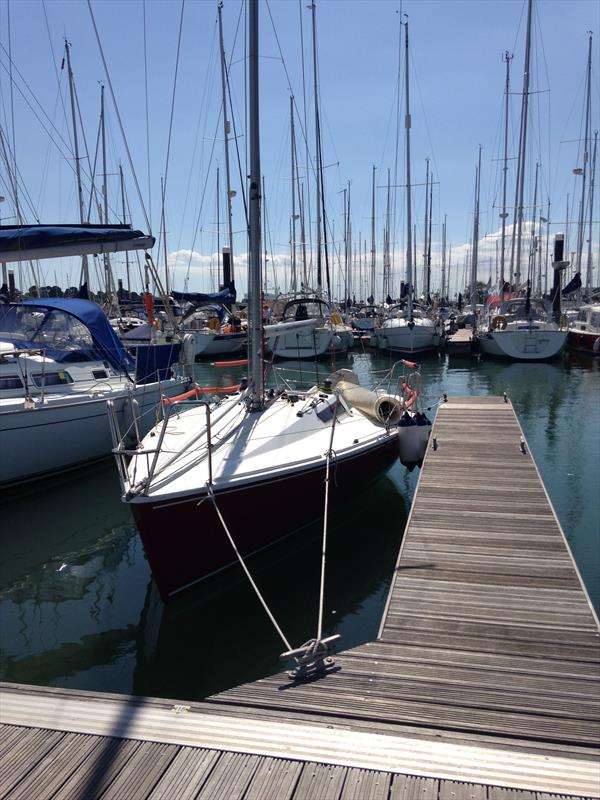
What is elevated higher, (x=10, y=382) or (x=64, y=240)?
(x=64, y=240)

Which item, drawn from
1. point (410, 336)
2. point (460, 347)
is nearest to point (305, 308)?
point (410, 336)

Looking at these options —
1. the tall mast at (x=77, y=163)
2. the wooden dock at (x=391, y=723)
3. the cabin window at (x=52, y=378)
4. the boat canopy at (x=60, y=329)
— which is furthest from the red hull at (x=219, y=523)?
the tall mast at (x=77, y=163)

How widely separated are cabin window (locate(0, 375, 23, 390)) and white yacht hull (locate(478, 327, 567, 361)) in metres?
22.4

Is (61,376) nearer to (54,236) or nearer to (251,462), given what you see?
(54,236)

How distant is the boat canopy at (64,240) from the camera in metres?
9.61

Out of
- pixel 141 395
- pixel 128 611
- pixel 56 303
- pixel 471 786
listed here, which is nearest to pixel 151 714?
pixel 471 786

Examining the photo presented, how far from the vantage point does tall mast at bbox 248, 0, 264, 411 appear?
7809mm

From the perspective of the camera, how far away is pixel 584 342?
99.7 feet

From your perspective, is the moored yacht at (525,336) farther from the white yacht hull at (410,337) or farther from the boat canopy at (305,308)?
the boat canopy at (305,308)

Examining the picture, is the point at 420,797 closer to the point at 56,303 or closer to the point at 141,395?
the point at 141,395

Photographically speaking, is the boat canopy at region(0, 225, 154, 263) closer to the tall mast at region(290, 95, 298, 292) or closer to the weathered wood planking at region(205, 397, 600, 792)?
the weathered wood planking at region(205, 397, 600, 792)

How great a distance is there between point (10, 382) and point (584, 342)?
28.0 m

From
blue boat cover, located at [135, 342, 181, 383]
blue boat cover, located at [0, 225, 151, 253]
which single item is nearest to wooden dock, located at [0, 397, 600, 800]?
blue boat cover, located at [0, 225, 151, 253]

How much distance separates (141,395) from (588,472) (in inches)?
364
